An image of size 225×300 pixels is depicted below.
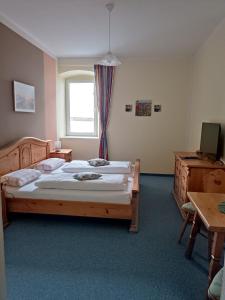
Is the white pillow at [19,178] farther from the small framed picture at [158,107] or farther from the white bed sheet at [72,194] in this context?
the small framed picture at [158,107]

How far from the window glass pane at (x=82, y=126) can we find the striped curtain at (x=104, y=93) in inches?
20.4

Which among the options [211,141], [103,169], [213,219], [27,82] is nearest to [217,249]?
[213,219]

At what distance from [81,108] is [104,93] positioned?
81 centimetres

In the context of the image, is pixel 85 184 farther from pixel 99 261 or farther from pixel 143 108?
pixel 143 108

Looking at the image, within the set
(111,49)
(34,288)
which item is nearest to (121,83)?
(111,49)

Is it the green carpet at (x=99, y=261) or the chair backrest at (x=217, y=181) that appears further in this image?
the chair backrest at (x=217, y=181)

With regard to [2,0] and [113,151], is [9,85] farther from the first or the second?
[113,151]

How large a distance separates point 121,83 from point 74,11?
232cm

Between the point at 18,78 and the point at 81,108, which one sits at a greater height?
the point at 18,78

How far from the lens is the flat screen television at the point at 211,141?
3.07 m

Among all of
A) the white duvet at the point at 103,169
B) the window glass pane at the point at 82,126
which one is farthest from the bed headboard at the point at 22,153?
the window glass pane at the point at 82,126

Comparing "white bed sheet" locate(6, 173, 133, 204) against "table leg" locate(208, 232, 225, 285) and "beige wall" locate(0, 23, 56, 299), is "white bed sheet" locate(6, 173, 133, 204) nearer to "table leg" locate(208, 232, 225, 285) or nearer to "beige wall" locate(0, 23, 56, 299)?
"beige wall" locate(0, 23, 56, 299)

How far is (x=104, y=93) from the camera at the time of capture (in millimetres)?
5184

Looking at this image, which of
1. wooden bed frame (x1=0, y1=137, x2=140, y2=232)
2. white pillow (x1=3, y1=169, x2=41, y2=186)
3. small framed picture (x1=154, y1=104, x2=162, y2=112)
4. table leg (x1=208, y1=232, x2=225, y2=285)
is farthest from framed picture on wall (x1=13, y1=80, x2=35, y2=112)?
table leg (x1=208, y1=232, x2=225, y2=285)
